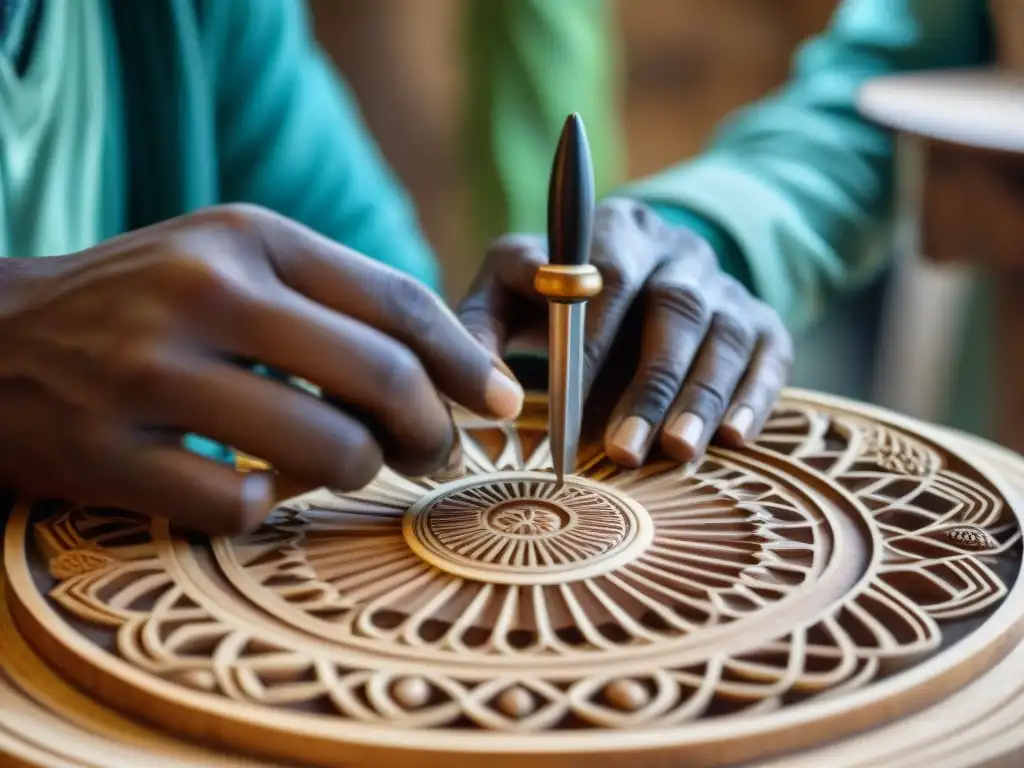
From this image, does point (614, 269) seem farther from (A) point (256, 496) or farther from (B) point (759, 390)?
(A) point (256, 496)

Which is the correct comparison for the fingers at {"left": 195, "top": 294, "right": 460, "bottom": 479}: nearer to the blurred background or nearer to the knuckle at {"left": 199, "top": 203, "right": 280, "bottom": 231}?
the knuckle at {"left": 199, "top": 203, "right": 280, "bottom": 231}

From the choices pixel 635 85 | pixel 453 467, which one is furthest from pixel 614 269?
pixel 635 85

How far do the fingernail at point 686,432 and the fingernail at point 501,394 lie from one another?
0.41ft

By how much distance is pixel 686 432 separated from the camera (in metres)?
0.62

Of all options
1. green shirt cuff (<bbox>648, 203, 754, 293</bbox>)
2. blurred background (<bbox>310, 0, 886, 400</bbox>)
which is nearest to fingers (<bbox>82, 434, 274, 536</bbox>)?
green shirt cuff (<bbox>648, 203, 754, 293</bbox>)

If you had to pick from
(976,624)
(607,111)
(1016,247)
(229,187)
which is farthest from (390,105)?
(976,624)

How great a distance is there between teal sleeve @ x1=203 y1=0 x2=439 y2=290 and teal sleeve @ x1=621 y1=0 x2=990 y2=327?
34 centimetres

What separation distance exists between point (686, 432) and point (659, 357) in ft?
0.19

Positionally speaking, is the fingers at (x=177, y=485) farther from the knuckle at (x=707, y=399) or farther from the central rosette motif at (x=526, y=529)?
the knuckle at (x=707, y=399)

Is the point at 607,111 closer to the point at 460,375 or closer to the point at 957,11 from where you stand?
the point at 957,11

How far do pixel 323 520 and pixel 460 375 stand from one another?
0.39ft

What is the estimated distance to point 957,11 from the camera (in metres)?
1.38

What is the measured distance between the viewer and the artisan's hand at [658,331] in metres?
0.64

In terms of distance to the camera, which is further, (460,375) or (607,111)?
(607,111)
